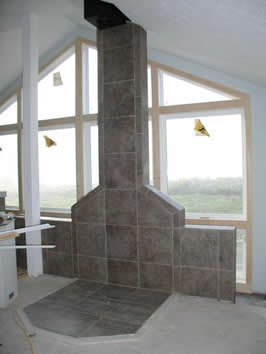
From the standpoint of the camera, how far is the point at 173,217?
11.0ft

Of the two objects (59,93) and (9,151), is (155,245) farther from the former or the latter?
(9,151)

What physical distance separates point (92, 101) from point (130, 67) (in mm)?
2272

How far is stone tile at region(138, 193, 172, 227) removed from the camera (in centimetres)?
340

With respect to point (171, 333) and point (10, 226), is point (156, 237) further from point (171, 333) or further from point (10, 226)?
point (10, 226)

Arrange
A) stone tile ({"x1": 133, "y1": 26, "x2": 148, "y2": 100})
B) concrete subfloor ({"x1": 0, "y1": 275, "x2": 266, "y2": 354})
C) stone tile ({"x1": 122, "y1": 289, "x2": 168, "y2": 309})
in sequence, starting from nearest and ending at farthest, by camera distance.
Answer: concrete subfloor ({"x1": 0, "y1": 275, "x2": 266, "y2": 354}) → stone tile ({"x1": 122, "y1": 289, "x2": 168, "y2": 309}) → stone tile ({"x1": 133, "y1": 26, "x2": 148, "y2": 100})

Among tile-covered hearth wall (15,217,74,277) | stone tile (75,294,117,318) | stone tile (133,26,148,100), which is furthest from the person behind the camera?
tile-covered hearth wall (15,217,74,277)

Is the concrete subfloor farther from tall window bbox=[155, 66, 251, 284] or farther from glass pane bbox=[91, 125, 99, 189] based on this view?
glass pane bbox=[91, 125, 99, 189]

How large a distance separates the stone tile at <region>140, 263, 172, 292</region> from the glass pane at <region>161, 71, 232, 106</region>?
2.63 metres

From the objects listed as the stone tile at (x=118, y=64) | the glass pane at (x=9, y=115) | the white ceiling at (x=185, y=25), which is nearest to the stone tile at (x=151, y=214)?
the stone tile at (x=118, y=64)

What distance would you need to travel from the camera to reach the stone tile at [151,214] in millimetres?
3400

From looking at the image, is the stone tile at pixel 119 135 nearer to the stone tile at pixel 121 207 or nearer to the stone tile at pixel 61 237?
the stone tile at pixel 121 207

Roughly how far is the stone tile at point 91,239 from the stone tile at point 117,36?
2.01 m

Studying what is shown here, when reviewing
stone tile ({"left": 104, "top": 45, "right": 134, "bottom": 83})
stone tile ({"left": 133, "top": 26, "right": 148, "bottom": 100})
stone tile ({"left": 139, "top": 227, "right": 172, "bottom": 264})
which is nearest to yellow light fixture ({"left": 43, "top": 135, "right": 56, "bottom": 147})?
stone tile ({"left": 104, "top": 45, "right": 134, "bottom": 83})

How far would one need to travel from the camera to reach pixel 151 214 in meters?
3.46
